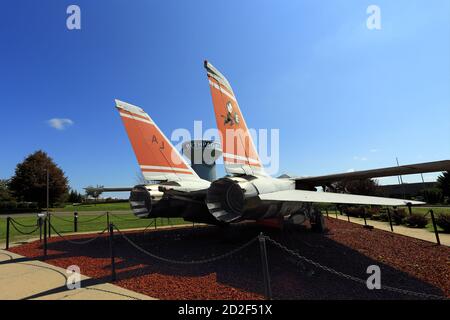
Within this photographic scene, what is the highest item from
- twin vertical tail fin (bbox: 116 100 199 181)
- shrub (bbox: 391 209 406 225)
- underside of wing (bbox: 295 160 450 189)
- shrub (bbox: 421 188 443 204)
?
twin vertical tail fin (bbox: 116 100 199 181)

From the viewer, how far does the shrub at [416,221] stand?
11633 millimetres

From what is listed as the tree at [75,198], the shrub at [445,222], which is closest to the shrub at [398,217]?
the shrub at [445,222]

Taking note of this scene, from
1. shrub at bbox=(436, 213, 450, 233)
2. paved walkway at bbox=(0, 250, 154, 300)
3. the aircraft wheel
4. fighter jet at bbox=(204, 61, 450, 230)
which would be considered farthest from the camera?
the aircraft wheel

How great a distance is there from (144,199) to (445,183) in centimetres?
3563

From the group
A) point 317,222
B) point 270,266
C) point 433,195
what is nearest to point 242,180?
point 270,266

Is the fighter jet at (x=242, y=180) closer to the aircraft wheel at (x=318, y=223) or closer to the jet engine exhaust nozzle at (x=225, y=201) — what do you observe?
the jet engine exhaust nozzle at (x=225, y=201)

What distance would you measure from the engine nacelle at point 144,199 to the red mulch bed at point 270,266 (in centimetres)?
112

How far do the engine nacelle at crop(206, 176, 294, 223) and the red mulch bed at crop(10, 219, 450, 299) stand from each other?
1104 millimetres

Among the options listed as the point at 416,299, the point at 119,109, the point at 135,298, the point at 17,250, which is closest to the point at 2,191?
the point at 17,250

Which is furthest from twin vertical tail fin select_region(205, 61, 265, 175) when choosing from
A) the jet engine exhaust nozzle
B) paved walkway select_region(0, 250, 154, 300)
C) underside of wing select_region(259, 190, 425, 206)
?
paved walkway select_region(0, 250, 154, 300)

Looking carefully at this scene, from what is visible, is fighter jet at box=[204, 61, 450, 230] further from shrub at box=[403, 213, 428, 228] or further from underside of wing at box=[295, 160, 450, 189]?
shrub at box=[403, 213, 428, 228]

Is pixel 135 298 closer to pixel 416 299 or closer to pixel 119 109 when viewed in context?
pixel 416 299

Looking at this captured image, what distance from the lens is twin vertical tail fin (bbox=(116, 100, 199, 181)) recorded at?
309 inches
